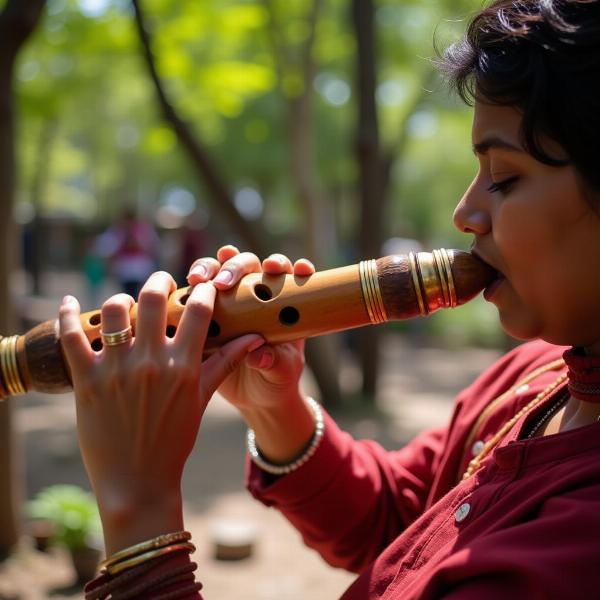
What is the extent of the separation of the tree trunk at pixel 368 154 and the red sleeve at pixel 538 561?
24.6ft

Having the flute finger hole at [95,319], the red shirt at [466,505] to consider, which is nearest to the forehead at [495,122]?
the red shirt at [466,505]

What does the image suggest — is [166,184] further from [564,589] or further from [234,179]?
[564,589]

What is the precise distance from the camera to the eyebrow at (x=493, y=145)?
4.37ft

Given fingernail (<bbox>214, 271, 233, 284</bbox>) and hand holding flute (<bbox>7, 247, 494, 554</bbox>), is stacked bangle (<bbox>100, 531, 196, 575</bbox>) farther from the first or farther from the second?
fingernail (<bbox>214, 271, 233, 284</bbox>)

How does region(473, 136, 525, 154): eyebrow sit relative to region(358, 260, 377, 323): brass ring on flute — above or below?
above

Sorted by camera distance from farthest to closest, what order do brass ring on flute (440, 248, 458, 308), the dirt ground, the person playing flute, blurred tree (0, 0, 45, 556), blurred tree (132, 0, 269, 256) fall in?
blurred tree (132, 0, 269, 256)
the dirt ground
blurred tree (0, 0, 45, 556)
brass ring on flute (440, 248, 458, 308)
the person playing flute

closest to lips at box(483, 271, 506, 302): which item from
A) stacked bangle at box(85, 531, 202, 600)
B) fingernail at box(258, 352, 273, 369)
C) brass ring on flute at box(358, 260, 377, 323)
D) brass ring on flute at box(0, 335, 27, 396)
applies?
brass ring on flute at box(358, 260, 377, 323)

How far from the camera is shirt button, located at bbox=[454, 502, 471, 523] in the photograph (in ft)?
4.47

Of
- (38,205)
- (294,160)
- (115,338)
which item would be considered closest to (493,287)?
(115,338)

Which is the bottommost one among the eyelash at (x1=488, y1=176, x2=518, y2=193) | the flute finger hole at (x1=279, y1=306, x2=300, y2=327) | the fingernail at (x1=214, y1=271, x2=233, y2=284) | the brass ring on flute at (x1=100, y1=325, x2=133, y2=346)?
the flute finger hole at (x1=279, y1=306, x2=300, y2=327)

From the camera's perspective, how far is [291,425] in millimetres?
1964

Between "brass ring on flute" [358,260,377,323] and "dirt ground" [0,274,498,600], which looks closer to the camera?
"brass ring on flute" [358,260,377,323]

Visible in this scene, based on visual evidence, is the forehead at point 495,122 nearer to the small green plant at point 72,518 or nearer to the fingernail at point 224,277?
the fingernail at point 224,277

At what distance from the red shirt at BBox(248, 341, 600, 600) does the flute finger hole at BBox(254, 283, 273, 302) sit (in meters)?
0.46
